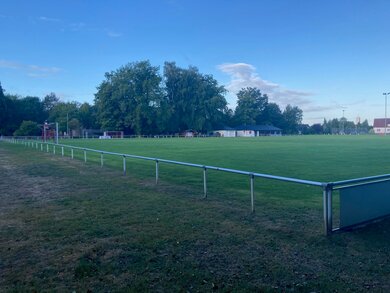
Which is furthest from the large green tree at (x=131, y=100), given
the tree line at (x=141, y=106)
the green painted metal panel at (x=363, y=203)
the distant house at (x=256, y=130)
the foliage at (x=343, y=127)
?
the foliage at (x=343, y=127)

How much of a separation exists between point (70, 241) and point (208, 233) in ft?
7.11

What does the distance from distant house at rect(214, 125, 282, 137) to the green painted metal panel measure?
98514mm

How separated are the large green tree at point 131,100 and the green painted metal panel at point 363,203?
81058 mm

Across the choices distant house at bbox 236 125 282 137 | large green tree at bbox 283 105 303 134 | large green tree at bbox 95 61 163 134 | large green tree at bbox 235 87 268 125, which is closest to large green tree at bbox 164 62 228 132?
large green tree at bbox 95 61 163 134

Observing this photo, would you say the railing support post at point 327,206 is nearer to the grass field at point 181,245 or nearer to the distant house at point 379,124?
the grass field at point 181,245

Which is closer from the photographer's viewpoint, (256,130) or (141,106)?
(141,106)

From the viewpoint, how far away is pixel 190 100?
95.4 meters

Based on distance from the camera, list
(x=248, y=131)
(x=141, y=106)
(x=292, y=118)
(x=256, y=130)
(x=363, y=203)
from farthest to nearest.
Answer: (x=292, y=118), (x=256, y=130), (x=248, y=131), (x=141, y=106), (x=363, y=203)

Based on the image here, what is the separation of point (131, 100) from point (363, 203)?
3337 inches

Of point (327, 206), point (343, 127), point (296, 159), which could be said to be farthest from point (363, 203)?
point (343, 127)

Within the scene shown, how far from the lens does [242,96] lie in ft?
390

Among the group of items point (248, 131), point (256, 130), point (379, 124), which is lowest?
point (248, 131)

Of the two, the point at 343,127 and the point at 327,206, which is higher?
the point at 343,127

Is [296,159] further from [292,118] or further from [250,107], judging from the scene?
[292,118]
